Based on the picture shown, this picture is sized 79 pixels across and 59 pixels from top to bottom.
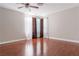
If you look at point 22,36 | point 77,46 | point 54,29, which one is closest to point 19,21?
point 22,36

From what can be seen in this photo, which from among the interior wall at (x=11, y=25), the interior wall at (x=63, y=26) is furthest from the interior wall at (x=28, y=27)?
the interior wall at (x=63, y=26)

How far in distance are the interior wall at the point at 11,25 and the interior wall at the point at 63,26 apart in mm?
741

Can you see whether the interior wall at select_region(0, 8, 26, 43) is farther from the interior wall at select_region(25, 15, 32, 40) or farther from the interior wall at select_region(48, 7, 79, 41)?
the interior wall at select_region(48, 7, 79, 41)

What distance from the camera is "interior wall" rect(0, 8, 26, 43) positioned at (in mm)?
2402

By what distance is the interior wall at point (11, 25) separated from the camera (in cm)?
240

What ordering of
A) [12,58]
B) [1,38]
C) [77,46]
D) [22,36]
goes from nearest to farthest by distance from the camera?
[12,58]
[1,38]
[22,36]
[77,46]

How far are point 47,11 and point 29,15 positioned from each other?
487 mm

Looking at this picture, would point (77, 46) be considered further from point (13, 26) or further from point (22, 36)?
point (13, 26)

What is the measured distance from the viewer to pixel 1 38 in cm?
236

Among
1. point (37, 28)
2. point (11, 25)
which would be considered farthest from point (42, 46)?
point (11, 25)

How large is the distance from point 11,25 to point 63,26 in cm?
141

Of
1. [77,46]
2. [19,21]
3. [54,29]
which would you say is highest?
[19,21]

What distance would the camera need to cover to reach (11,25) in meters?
2.53

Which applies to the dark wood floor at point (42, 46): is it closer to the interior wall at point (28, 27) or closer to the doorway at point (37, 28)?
the interior wall at point (28, 27)
